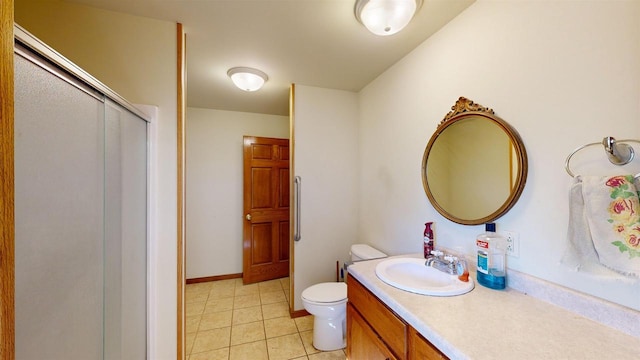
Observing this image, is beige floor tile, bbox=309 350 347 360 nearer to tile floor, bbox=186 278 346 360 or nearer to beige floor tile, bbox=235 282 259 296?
tile floor, bbox=186 278 346 360

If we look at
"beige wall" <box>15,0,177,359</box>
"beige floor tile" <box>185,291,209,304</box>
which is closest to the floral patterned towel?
→ "beige wall" <box>15,0,177,359</box>

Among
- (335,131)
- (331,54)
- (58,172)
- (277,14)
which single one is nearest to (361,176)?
(335,131)

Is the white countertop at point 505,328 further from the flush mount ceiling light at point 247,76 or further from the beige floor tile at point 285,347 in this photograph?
the flush mount ceiling light at point 247,76

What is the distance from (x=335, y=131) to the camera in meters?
2.51

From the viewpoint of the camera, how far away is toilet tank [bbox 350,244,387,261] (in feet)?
6.61

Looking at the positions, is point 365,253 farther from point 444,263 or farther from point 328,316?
point 444,263

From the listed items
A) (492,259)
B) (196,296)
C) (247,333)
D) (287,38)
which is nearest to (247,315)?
(247,333)

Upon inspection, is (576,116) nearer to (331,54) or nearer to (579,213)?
Result: (579,213)

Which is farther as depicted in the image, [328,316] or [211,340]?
[211,340]

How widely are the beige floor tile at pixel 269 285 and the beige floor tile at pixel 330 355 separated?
1283mm

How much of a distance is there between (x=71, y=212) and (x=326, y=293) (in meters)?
1.69

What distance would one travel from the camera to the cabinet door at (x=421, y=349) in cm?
77

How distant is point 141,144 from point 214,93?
152cm

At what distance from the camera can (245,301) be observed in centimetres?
266
